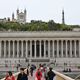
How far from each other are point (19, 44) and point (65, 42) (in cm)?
1242

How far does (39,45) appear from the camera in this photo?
124 metres

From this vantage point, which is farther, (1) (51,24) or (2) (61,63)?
(1) (51,24)

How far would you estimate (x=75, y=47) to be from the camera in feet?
403

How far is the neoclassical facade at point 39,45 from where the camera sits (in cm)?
12288

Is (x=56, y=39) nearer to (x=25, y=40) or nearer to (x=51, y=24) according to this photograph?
(x=25, y=40)

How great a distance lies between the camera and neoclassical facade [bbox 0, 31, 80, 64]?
123 meters

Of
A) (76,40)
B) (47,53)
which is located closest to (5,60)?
(47,53)

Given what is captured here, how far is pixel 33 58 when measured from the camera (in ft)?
398

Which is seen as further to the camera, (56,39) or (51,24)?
(51,24)

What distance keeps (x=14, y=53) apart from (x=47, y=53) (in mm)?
8927

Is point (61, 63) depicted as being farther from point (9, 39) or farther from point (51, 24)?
point (51, 24)

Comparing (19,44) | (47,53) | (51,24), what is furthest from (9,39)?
(51,24)

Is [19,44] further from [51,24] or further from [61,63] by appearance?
[51,24]

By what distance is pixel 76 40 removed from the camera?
124m
